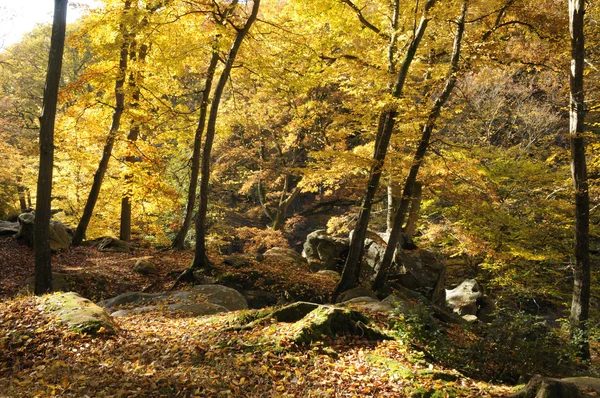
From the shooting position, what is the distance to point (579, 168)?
9.23 m

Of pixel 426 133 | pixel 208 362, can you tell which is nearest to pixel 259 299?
pixel 208 362

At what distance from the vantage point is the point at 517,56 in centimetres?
1109

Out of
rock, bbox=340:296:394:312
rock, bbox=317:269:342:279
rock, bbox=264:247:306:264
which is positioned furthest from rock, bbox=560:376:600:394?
rock, bbox=264:247:306:264

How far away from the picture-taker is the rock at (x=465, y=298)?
14.0 m

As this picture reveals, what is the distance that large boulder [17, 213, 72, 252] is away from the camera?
510 inches

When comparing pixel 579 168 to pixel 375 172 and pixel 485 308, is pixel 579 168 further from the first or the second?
pixel 485 308

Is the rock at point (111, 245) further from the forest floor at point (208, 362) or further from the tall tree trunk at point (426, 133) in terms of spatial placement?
the tall tree trunk at point (426, 133)

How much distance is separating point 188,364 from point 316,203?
21.7 metres

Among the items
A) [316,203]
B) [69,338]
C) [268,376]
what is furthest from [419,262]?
[316,203]

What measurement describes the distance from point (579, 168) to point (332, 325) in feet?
24.8

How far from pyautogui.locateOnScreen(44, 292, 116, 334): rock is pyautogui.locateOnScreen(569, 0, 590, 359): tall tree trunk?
33.2 ft

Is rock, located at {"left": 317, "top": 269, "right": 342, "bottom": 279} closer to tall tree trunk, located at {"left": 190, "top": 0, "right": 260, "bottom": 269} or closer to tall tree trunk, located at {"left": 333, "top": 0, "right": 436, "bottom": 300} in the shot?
tall tree trunk, located at {"left": 333, "top": 0, "right": 436, "bottom": 300}

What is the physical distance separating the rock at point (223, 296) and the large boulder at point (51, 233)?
268 inches

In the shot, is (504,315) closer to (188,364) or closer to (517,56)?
(188,364)
